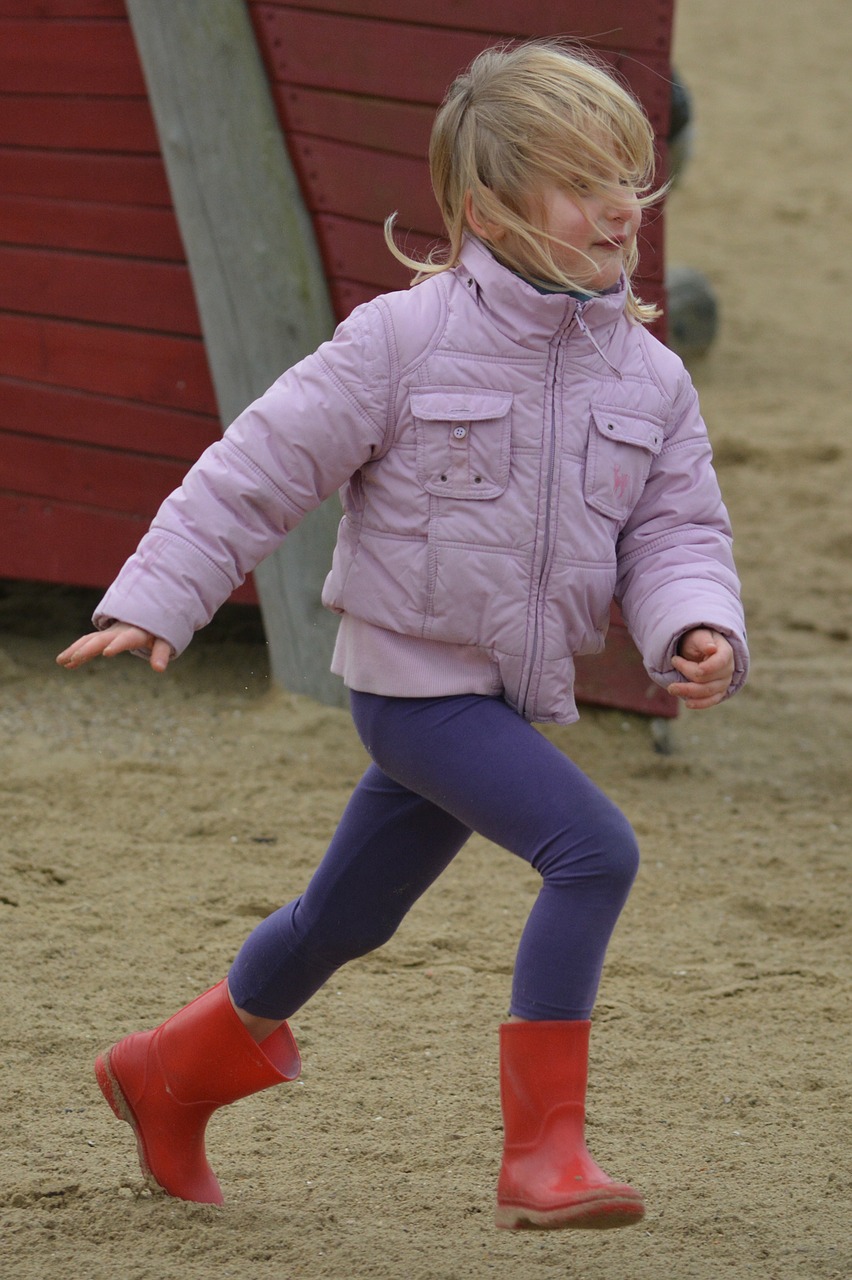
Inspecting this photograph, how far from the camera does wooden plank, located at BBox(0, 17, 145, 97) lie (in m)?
4.80

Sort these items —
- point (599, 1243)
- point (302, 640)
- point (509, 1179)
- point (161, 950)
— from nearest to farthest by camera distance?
1. point (509, 1179)
2. point (599, 1243)
3. point (161, 950)
4. point (302, 640)

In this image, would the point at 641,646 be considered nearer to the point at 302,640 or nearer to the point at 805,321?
the point at 302,640

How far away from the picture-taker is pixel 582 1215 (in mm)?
2096

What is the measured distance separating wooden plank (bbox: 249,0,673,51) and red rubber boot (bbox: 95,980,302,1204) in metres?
2.89

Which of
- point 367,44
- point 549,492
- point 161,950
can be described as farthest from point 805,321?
point 549,492

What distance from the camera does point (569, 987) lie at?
2.20 meters

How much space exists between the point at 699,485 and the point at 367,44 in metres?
2.55

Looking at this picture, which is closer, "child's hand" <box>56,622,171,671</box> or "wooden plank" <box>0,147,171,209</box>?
"child's hand" <box>56,622,171,671</box>

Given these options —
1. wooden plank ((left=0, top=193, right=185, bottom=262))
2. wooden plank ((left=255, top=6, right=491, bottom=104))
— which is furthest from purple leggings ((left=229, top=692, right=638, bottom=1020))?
wooden plank ((left=0, top=193, right=185, bottom=262))

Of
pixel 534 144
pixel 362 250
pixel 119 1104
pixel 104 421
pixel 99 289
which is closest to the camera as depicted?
pixel 534 144

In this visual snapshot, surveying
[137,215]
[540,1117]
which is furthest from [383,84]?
[540,1117]

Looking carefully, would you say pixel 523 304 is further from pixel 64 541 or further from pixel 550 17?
pixel 64 541

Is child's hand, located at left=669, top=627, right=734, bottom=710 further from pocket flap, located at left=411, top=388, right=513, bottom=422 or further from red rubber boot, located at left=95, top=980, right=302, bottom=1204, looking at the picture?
red rubber boot, located at left=95, top=980, right=302, bottom=1204

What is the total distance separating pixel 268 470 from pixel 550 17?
262 cm
